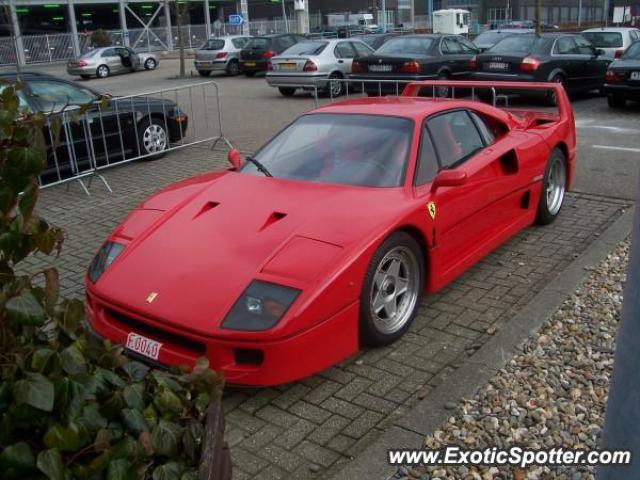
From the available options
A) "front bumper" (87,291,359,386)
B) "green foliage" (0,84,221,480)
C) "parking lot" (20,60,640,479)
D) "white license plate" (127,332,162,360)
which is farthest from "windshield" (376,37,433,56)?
"green foliage" (0,84,221,480)

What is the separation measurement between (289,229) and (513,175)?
2.28 metres

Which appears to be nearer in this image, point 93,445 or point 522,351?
point 93,445

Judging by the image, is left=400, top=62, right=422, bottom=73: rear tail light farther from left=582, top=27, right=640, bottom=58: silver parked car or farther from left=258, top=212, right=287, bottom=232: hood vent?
left=258, top=212, right=287, bottom=232: hood vent

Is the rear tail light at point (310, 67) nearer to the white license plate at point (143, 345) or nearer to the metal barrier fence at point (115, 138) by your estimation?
the metal barrier fence at point (115, 138)

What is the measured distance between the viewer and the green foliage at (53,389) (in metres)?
1.55

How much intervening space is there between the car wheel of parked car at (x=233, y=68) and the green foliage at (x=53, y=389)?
2480 cm

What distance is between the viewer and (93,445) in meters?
1.62

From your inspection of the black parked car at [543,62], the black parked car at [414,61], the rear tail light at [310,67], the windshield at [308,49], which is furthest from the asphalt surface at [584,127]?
the black parked car at [414,61]

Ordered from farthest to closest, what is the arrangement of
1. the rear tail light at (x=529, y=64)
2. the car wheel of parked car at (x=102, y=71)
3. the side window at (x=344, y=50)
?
the car wheel of parked car at (x=102, y=71) < the side window at (x=344, y=50) < the rear tail light at (x=529, y=64)

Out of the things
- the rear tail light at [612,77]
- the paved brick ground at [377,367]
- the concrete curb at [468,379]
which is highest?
the rear tail light at [612,77]

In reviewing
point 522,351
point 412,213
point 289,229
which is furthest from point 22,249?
point 522,351

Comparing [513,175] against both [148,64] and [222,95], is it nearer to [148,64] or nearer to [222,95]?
[222,95]

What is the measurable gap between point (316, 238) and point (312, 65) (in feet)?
46.9

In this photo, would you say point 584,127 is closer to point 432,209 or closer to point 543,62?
point 543,62
